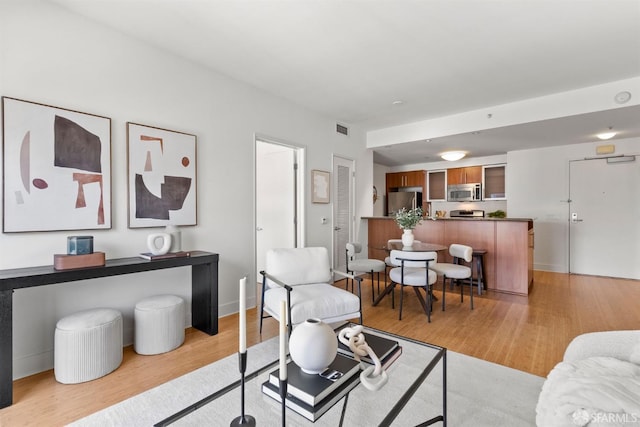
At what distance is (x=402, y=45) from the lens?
282 centimetres

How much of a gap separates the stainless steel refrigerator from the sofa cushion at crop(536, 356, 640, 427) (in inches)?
241

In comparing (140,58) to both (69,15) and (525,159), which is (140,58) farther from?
(525,159)

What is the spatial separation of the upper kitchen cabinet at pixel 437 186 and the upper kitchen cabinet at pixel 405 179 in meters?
0.19

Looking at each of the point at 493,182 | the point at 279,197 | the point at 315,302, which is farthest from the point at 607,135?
the point at 315,302

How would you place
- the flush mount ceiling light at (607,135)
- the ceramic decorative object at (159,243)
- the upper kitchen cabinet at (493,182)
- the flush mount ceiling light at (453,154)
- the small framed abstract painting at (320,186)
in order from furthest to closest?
1. the upper kitchen cabinet at (493,182)
2. the flush mount ceiling light at (453,154)
3. the flush mount ceiling light at (607,135)
4. the small framed abstract painting at (320,186)
5. the ceramic decorative object at (159,243)

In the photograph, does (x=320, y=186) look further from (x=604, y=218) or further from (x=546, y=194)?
(x=604, y=218)

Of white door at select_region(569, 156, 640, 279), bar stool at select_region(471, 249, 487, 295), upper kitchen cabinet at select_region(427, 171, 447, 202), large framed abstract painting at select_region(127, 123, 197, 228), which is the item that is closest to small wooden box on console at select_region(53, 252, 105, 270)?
large framed abstract painting at select_region(127, 123, 197, 228)

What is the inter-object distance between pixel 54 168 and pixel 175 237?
1.00 meters

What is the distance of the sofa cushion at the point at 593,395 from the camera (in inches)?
41.7

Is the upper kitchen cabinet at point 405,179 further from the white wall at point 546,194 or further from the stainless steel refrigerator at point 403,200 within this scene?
the white wall at point 546,194

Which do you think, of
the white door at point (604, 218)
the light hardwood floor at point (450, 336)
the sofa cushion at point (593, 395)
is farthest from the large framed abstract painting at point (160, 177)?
the white door at point (604, 218)

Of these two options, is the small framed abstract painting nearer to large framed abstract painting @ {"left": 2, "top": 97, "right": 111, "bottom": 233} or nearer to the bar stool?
the bar stool

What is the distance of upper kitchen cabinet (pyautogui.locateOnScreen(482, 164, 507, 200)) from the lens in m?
6.61

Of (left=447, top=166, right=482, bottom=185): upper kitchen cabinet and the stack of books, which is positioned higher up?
(left=447, top=166, right=482, bottom=185): upper kitchen cabinet
